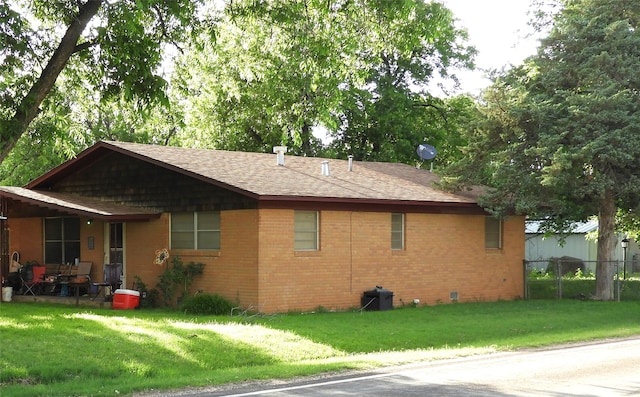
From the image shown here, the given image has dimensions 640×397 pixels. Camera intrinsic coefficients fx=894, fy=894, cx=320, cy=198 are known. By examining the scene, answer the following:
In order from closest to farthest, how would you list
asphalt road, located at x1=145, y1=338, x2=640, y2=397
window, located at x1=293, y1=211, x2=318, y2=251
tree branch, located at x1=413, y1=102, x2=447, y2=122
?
asphalt road, located at x1=145, y1=338, x2=640, y2=397
window, located at x1=293, y1=211, x2=318, y2=251
tree branch, located at x1=413, y1=102, x2=447, y2=122

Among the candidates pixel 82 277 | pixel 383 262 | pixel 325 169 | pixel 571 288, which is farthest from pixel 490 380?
pixel 571 288

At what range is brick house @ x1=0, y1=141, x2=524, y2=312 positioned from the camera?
22.1 meters

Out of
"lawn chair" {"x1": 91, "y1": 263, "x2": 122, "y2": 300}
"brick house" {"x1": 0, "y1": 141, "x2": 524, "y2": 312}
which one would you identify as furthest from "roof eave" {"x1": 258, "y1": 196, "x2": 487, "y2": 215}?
"lawn chair" {"x1": 91, "y1": 263, "x2": 122, "y2": 300}

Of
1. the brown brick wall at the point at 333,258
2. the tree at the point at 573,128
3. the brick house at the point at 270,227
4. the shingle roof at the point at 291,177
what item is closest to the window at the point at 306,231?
the brick house at the point at 270,227

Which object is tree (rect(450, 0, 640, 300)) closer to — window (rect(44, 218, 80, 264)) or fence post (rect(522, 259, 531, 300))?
fence post (rect(522, 259, 531, 300))

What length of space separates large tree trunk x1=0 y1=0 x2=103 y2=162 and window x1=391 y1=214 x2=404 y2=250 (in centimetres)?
1202

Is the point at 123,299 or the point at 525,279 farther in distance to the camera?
the point at 525,279

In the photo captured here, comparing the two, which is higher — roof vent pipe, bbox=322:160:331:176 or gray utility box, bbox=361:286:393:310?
roof vent pipe, bbox=322:160:331:176

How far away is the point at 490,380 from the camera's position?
12.4 meters

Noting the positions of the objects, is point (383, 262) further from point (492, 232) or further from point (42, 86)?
point (42, 86)

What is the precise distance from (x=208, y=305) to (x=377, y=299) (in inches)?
177

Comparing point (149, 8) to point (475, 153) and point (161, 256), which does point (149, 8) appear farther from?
point (475, 153)

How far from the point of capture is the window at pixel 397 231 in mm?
24970

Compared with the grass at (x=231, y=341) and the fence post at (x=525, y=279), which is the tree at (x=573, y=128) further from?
the grass at (x=231, y=341)
